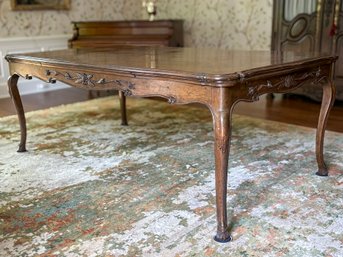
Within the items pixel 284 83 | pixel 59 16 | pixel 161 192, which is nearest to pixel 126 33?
pixel 59 16

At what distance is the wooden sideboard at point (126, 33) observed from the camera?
4648 mm

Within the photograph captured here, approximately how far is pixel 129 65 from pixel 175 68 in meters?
0.26

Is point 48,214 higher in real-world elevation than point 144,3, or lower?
lower

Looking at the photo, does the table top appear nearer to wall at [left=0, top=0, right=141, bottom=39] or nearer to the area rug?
the area rug

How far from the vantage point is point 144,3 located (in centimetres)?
606

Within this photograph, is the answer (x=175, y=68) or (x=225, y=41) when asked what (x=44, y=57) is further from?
(x=225, y=41)

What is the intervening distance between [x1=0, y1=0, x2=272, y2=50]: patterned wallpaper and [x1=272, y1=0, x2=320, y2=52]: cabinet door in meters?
0.43

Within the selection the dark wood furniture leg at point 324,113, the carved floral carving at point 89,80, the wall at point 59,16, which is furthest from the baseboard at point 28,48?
the dark wood furniture leg at point 324,113

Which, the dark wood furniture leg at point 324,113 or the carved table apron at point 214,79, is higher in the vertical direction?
the carved table apron at point 214,79

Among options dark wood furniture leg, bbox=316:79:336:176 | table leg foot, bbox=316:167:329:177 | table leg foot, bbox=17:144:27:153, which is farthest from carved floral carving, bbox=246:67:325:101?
table leg foot, bbox=17:144:27:153

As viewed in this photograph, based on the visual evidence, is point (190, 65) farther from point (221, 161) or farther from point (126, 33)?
point (126, 33)

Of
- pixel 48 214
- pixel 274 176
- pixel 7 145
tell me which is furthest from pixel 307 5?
pixel 48 214

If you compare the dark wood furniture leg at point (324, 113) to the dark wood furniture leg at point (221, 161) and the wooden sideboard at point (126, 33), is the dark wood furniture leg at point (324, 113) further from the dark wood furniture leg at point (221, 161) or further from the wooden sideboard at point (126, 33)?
the wooden sideboard at point (126, 33)

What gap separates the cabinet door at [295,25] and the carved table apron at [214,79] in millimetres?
2264
